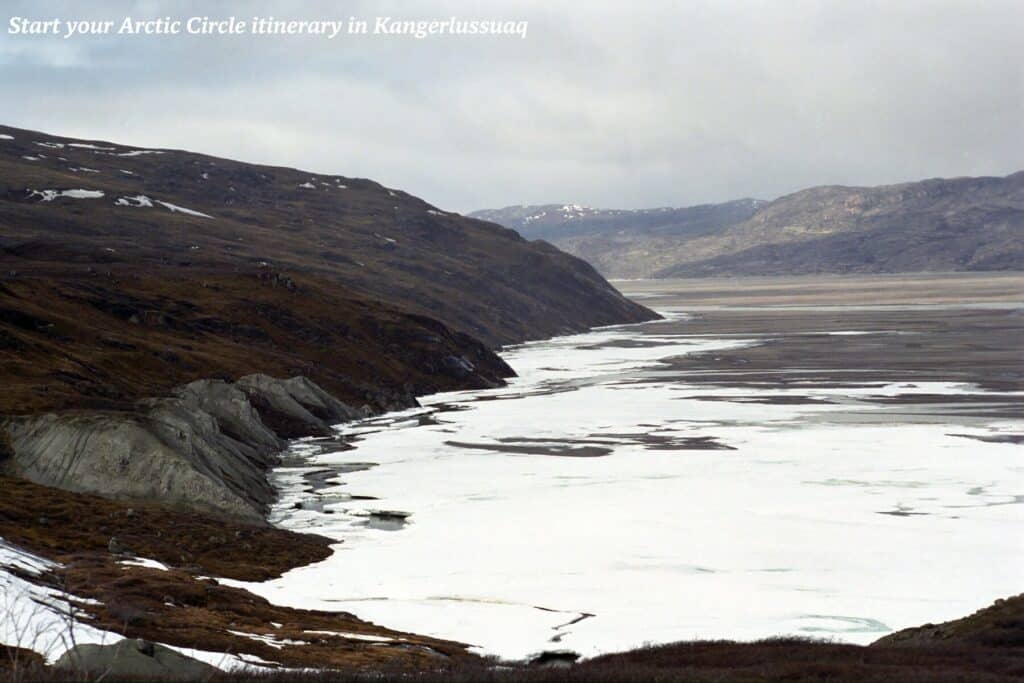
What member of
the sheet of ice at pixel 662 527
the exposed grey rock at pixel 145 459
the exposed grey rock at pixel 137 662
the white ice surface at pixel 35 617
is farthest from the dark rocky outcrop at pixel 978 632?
the exposed grey rock at pixel 145 459

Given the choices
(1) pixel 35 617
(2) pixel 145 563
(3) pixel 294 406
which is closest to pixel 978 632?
(1) pixel 35 617

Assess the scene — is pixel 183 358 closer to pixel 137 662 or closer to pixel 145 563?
pixel 145 563

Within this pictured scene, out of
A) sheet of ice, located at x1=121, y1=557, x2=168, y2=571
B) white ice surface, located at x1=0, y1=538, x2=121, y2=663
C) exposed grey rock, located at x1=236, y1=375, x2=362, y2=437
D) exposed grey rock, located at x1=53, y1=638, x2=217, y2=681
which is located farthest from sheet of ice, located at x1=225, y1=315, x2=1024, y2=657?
exposed grey rock, located at x1=53, y1=638, x2=217, y2=681

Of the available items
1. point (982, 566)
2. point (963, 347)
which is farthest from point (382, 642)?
point (963, 347)

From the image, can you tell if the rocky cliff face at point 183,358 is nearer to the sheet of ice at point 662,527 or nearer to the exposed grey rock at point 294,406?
the exposed grey rock at point 294,406

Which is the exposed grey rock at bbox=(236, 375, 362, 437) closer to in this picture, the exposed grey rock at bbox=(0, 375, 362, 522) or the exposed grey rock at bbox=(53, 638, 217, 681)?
the exposed grey rock at bbox=(0, 375, 362, 522)

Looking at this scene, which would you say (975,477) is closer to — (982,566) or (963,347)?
(982,566)
